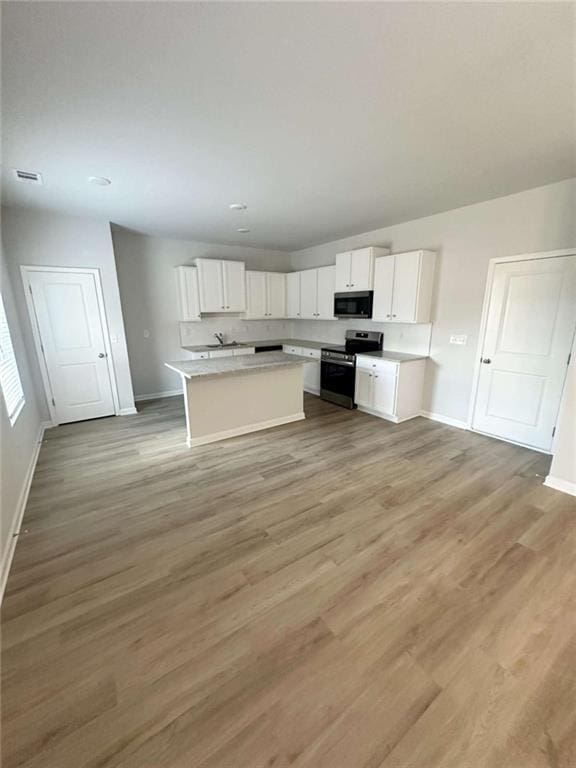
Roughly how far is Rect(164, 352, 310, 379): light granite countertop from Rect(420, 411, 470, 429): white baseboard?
201 centimetres

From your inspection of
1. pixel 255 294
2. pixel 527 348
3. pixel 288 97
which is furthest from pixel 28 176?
pixel 527 348

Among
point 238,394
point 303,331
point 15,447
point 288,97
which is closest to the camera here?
point 288,97

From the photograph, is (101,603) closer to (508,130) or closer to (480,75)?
(480,75)

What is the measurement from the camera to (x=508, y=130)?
2.08 m

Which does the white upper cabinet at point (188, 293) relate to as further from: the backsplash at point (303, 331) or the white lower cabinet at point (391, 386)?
the white lower cabinet at point (391, 386)

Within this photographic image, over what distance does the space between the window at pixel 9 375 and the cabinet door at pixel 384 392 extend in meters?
4.12

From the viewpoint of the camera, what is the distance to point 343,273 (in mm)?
5055

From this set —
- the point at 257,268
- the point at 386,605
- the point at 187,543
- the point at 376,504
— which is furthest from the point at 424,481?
the point at 257,268

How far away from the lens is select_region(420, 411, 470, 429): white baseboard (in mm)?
4086

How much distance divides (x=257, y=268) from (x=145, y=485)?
4.95 meters

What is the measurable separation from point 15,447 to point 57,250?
2748 mm

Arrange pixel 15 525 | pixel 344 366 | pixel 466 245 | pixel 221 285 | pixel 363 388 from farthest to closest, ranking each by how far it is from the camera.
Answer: pixel 221 285, pixel 344 366, pixel 363 388, pixel 466 245, pixel 15 525

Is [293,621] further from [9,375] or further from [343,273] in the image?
[343,273]

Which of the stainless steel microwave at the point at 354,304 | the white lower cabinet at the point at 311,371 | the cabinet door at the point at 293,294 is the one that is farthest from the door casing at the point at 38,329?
the stainless steel microwave at the point at 354,304
